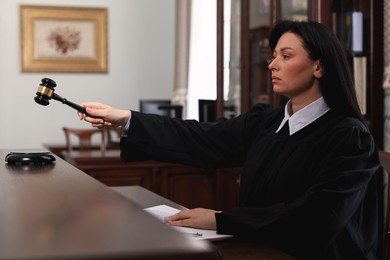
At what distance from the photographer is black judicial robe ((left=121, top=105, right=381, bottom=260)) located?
5.48 feet

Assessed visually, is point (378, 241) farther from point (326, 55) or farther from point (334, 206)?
point (326, 55)

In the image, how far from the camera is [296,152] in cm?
192

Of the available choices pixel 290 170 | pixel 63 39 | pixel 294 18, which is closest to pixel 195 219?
pixel 290 170

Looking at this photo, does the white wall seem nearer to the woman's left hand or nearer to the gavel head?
the gavel head

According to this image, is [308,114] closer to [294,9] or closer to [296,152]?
[296,152]

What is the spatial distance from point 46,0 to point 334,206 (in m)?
5.56

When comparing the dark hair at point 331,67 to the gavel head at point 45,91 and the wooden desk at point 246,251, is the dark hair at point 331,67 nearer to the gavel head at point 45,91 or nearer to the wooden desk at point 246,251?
the wooden desk at point 246,251

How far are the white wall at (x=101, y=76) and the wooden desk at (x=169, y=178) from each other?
2.22 m

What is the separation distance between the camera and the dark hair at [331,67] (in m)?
1.92

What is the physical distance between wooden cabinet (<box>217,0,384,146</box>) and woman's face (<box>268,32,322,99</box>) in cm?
131

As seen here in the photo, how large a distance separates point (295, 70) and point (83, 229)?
139cm

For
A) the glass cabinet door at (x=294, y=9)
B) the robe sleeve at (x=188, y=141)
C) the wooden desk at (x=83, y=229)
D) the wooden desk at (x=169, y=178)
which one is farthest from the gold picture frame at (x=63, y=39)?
the wooden desk at (x=83, y=229)

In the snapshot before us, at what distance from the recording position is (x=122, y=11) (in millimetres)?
6805

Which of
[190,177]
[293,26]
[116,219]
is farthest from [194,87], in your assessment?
[116,219]
